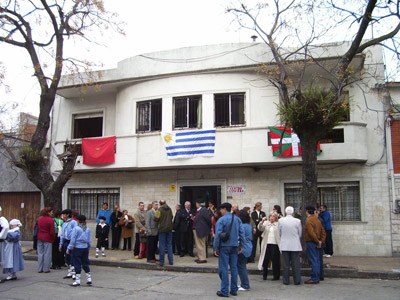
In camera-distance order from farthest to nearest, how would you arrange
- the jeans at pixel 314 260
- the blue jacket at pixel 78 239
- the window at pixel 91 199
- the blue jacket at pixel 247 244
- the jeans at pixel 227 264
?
the window at pixel 91 199 → the jeans at pixel 314 260 → the blue jacket at pixel 78 239 → the blue jacket at pixel 247 244 → the jeans at pixel 227 264

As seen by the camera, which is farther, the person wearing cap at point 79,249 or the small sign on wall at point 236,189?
the small sign on wall at point 236,189

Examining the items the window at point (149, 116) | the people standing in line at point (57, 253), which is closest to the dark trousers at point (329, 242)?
the window at point (149, 116)

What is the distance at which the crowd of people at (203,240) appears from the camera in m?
8.90

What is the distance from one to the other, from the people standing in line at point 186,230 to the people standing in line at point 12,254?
5350 mm

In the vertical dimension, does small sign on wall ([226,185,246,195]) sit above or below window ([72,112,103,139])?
below

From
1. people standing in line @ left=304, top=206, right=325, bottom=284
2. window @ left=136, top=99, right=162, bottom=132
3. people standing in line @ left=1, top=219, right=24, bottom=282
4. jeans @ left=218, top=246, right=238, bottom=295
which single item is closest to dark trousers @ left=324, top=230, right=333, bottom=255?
people standing in line @ left=304, top=206, right=325, bottom=284

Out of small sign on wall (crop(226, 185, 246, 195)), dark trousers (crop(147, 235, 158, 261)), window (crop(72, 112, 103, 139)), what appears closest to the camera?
dark trousers (crop(147, 235, 158, 261))

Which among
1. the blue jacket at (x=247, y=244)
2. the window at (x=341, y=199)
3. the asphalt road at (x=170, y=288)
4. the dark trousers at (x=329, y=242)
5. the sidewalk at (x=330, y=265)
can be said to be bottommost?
the asphalt road at (x=170, y=288)

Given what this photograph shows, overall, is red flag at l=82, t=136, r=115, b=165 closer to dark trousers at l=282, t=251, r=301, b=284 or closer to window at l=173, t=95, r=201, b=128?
window at l=173, t=95, r=201, b=128

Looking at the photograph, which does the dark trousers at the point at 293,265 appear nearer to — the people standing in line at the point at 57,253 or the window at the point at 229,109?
the people standing in line at the point at 57,253

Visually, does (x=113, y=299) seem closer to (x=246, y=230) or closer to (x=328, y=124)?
Result: (x=246, y=230)

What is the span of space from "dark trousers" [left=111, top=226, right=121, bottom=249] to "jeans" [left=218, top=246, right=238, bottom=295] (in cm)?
856

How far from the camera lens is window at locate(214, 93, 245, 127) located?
15742 millimetres

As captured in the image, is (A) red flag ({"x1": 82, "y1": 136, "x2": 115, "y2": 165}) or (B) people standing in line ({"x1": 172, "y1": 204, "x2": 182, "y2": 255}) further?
(A) red flag ({"x1": 82, "y1": 136, "x2": 115, "y2": 165})
